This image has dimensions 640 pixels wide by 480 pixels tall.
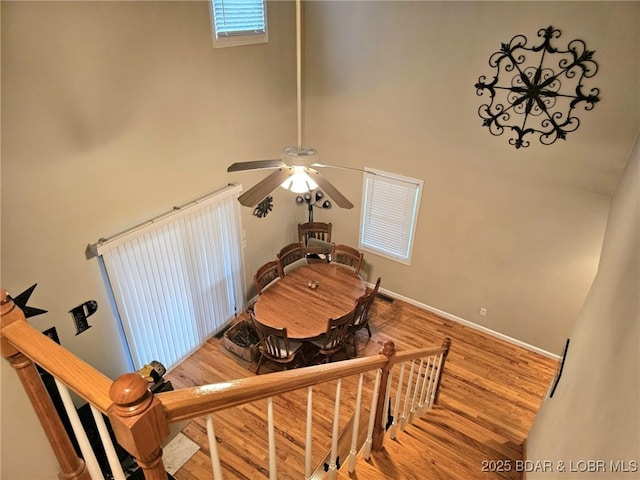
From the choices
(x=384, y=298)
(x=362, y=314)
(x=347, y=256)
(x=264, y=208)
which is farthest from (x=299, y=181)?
(x=384, y=298)

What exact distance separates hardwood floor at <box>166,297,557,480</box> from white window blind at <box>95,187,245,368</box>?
0.46 meters

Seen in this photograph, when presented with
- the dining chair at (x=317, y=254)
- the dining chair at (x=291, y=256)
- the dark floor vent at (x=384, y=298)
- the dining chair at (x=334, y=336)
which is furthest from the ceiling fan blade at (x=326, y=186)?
the dark floor vent at (x=384, y=298)

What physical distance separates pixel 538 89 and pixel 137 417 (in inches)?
184

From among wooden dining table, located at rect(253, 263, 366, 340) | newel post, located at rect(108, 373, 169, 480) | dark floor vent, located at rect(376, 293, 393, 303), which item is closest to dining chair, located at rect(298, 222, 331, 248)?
wooden dining table, located at rect(253, 263, 366, 340)

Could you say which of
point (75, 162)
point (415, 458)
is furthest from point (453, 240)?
point (75, 162)

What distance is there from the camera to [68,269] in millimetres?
3547

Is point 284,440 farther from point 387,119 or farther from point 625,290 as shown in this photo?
point 387,119

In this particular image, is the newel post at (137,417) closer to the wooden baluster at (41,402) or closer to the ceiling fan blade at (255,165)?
the wooden baluster at (41,402)

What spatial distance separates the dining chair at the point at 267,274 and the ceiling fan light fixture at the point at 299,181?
8.18 ft

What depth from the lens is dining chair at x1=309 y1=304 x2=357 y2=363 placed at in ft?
15.0

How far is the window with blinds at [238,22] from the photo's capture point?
4.15 metres

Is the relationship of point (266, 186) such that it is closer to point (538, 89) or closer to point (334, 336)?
point (334, 336)

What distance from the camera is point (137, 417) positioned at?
3.07ft

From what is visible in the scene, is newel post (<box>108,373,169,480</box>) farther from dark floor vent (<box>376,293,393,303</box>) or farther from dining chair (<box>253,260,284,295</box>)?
dark floor vent (<box>376,293,393,303</box>)
